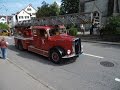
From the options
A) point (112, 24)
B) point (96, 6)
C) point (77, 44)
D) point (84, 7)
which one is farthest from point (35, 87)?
point (84, 7)

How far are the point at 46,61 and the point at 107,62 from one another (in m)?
3.99

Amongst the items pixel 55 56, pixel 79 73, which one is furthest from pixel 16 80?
pixel 55 56

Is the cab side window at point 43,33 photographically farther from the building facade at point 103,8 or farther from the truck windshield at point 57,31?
the building facade at point 103,8

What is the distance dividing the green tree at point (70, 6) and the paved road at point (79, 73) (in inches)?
2006

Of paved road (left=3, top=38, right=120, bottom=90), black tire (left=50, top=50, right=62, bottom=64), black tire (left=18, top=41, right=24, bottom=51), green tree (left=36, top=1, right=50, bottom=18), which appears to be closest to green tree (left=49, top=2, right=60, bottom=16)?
green tree (left=36, top=1, right=50, bottom=18)

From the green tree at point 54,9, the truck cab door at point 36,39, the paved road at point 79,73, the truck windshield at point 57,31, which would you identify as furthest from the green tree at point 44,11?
the paved road at point 79,73

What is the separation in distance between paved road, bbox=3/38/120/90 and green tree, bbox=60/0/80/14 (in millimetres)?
50956

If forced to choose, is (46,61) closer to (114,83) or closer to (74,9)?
(114,83)

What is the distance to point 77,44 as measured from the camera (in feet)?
39.8

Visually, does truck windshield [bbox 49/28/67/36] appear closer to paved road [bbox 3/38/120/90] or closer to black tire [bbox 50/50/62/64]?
black tire [bbox 50/50/62/64]

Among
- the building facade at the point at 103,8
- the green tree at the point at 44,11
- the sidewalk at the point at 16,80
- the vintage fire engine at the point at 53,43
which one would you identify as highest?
the green tree at the point at 44,11

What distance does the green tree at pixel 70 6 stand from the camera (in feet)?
207

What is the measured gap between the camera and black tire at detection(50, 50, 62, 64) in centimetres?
1180

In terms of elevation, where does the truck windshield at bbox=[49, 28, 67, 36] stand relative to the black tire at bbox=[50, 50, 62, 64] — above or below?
above
